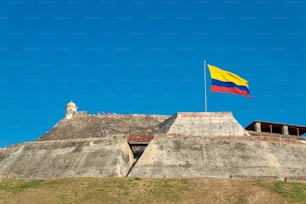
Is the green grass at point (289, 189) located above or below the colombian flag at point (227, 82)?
below

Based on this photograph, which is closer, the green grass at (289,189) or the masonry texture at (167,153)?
the green grass at (289,189)

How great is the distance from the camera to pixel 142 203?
26031 millimetres

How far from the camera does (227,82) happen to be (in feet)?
126

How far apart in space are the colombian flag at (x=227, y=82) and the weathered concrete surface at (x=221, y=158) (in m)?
5.13

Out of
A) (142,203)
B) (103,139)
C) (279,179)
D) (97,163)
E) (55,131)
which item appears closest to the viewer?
(142,203)

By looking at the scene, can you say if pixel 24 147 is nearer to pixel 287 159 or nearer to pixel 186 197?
pixel 186 197

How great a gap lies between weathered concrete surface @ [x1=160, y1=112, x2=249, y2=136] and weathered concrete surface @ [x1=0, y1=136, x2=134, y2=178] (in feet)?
15.9

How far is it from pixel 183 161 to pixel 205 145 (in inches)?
115

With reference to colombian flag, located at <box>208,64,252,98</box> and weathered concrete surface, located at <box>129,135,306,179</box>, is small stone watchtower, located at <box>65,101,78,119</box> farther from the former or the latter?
colombian flag, located at <box>208,64,252,98</box>

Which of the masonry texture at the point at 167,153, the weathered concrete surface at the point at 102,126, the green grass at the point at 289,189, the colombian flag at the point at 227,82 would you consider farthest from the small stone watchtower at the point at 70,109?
the green grass at the point at 289,189

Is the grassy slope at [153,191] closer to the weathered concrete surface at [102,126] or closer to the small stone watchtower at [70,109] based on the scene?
the weathered concrete surface at [102,126]

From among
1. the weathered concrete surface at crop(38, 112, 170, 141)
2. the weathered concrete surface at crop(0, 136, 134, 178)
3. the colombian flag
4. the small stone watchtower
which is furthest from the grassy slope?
the small stone watchtower

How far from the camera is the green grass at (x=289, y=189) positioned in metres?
26.8

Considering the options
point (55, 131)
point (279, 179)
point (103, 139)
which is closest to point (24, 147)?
point (55, 131)
